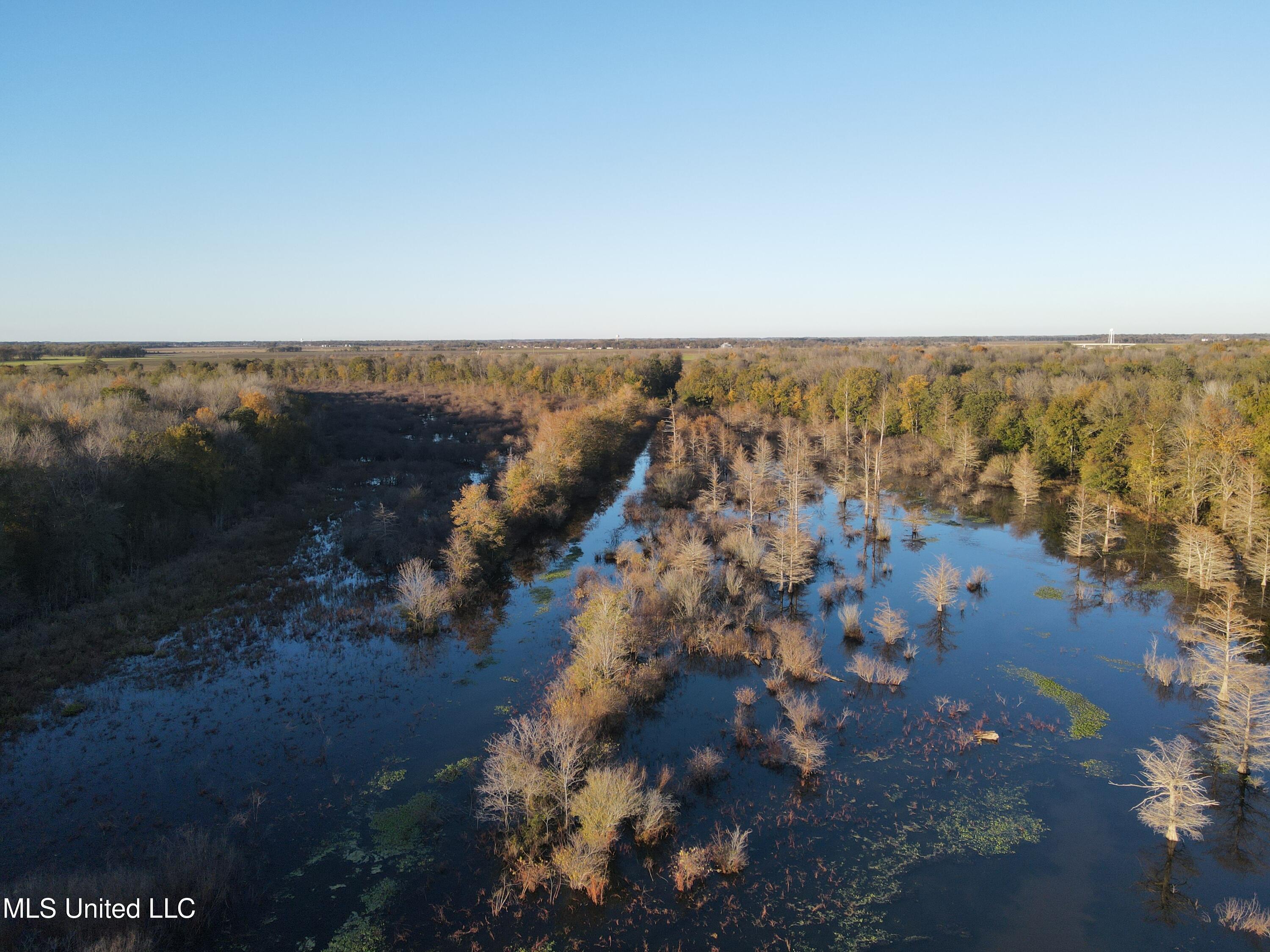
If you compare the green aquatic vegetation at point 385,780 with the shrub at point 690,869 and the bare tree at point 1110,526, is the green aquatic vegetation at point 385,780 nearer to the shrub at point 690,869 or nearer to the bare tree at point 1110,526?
the shrub at point 690,869

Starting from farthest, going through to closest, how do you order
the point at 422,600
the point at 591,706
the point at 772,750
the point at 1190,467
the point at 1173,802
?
the point at 1190,467 → the point at 422,600 → the point at 591,706 → the point at 772,750 → the point at 1173,802

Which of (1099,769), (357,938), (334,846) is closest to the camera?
(357,938)

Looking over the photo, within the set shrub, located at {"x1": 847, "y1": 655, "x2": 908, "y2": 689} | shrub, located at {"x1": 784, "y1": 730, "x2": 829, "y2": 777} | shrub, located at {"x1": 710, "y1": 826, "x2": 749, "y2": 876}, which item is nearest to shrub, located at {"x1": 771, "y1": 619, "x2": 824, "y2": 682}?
shrub, located at {"x1": 847, "y1": 655, "x2": 908, "y2": 689}

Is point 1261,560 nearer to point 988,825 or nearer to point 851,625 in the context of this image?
point 851,625

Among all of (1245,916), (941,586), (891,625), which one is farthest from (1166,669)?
(1245,916)

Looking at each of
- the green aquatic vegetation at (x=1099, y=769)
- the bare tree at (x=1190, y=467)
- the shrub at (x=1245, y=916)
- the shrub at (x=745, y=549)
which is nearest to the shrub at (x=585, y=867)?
the shrub at (x=1245, y=916)

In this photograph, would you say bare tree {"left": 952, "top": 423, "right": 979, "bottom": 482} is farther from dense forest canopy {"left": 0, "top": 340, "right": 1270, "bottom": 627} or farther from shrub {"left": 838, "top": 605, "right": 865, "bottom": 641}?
shrub {"left": 838, "top": 605, "right": 865, "bottom": 641}
